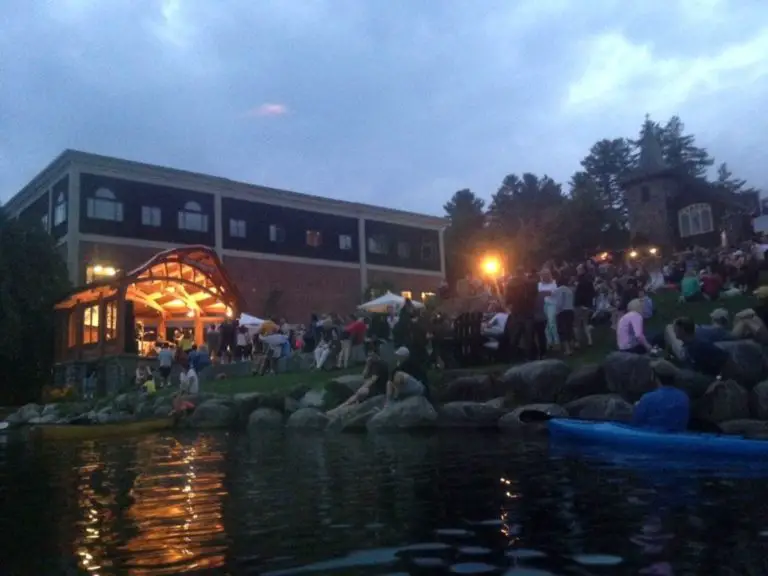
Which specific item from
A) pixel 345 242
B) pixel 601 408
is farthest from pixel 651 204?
pixel 601 408

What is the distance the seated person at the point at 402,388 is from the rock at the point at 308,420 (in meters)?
1.53

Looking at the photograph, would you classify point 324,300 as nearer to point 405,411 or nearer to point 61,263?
point 61,263

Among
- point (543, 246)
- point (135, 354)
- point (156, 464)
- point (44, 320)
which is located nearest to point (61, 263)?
point (44, 320)

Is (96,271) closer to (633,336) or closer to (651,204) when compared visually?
(633,336)

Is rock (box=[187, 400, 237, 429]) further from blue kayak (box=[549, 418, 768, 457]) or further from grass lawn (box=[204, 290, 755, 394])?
blue kayak (box=[549, 418, 768, 457])

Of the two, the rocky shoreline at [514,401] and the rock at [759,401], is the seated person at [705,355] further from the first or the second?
the rock at [759,401]

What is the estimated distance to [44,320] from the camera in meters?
31.6

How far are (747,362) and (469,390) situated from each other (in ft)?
17.3

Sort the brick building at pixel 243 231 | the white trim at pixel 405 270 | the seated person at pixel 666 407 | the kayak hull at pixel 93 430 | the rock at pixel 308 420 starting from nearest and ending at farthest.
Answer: the seated person at pixel 666 407 → the rock at pixel 308 420 → the kayak hull at pixel 93 430 → the brick building at pixel 243 231 → the white trim at pixel 405 270

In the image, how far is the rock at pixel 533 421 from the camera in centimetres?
1266

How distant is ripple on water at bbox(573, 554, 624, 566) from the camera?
4410 millimetres

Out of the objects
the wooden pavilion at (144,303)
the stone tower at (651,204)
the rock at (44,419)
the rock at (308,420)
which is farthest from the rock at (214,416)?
the stone tower at (651,204)

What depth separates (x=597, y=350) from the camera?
16141 millimetres

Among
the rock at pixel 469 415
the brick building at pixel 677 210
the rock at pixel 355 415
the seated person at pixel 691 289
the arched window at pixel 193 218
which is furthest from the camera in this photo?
the brick building at pixel 677 210
